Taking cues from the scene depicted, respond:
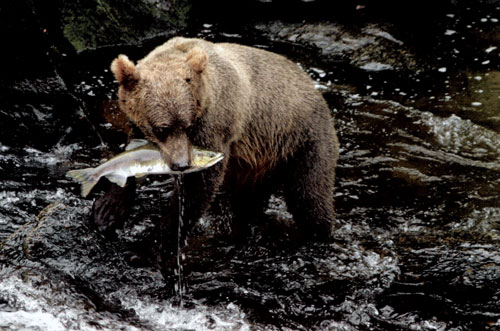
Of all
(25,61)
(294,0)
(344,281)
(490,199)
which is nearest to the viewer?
(344,281)

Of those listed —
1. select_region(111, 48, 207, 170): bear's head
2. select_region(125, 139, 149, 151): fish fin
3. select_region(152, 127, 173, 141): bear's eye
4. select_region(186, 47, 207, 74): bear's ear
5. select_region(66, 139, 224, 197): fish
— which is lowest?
select_region(66, 139, 224, 197): fish

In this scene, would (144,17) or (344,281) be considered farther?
(144,17)

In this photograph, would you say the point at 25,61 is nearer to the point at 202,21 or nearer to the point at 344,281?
the point at 202,21

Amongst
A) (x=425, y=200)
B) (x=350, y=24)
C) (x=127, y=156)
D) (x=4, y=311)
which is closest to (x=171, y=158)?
(x=127, y=156)

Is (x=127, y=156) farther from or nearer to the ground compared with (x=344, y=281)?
farther from the ground

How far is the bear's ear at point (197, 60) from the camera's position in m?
4.39

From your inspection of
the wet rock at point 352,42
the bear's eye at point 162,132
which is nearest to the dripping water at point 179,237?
the bear's eye at point 162,132

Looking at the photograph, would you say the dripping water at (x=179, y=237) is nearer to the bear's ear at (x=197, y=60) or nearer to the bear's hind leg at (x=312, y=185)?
the bear's ear at (x=197, y=60)

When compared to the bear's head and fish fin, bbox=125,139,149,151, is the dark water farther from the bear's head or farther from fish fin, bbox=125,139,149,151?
the bear's head

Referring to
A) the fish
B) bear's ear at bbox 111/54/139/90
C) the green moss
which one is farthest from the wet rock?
bear's ear at bbox 111/54/139/90

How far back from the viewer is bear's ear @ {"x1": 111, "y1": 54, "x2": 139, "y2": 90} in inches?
167

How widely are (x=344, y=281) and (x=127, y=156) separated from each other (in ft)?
7.11

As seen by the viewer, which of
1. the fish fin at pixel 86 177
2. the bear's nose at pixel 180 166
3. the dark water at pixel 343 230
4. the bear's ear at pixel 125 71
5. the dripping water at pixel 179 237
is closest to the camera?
the bear's nose at pixel 180 166

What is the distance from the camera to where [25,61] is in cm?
671
